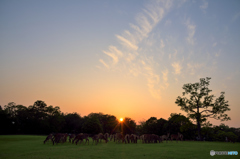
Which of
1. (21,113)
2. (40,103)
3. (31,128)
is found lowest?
(31,128)

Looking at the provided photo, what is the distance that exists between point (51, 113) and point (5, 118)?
77.0ft

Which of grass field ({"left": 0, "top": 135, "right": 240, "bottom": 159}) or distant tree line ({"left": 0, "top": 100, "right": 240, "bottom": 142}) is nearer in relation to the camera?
grass field ({"left": 0, "top": 135, "right": 240, "bottom": 159})

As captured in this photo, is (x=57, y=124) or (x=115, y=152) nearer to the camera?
(x=115, y=152)

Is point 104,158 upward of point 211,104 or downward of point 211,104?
downward

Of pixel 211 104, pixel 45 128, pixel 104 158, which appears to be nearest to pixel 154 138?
pixel 211 104

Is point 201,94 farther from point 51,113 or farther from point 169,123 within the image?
point 51,113

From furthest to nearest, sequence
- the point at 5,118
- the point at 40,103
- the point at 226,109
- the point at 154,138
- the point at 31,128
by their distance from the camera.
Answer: the point at 40,103 < the point at 31,128 < the point at 5,118 < the point at 226,109 < the point at 154,138

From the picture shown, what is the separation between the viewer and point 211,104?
42.1 metres

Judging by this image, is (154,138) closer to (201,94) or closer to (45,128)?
(201,94)

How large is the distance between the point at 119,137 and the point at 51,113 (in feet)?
229

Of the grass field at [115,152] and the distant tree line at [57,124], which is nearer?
the grass field at [115,152]

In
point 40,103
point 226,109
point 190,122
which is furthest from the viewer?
point 40,103

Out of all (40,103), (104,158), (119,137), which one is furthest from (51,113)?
(104,158)

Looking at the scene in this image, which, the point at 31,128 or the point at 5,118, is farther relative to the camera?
the point at 31,128
